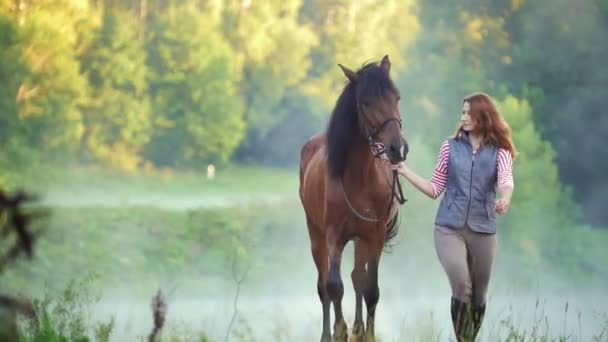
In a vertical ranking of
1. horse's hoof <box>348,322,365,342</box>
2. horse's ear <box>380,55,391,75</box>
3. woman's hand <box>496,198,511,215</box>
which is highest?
horse's ear <box>380,55,391,75</box>

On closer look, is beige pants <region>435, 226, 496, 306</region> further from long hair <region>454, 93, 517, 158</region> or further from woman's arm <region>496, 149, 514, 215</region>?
long hair <region>454, 93, 517, 158</region>

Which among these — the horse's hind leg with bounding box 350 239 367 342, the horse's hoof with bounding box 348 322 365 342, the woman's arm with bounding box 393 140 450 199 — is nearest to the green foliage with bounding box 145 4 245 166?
the horse's hind leg with bounding box 350 239 367 342

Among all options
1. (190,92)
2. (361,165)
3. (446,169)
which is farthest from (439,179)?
(190,92)

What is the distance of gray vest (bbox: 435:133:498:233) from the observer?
5383 millimetres

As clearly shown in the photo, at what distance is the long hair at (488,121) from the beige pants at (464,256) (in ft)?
1.33

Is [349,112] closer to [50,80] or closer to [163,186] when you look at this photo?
[50,80]

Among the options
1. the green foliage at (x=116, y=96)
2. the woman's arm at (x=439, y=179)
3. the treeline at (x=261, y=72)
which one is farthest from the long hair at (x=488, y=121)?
the green foliage at (x=116, y=96)

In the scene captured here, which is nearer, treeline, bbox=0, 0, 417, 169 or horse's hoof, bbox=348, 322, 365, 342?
horse's hoof, bbox=348, 322, 365, 342

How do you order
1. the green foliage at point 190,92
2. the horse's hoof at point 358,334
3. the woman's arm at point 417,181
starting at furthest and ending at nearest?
the green foliage at point 190,92 → the horse's hoof at point 358,334 → the woman's arm at point 417,181

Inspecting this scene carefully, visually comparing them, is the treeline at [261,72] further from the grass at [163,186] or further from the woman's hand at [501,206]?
the woman's hand at [501,206]

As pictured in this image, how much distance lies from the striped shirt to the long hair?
5cm

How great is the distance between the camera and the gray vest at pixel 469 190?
212 inches

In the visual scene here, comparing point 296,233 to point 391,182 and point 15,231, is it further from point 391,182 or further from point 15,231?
point 15,231

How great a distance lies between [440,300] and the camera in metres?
25.7
